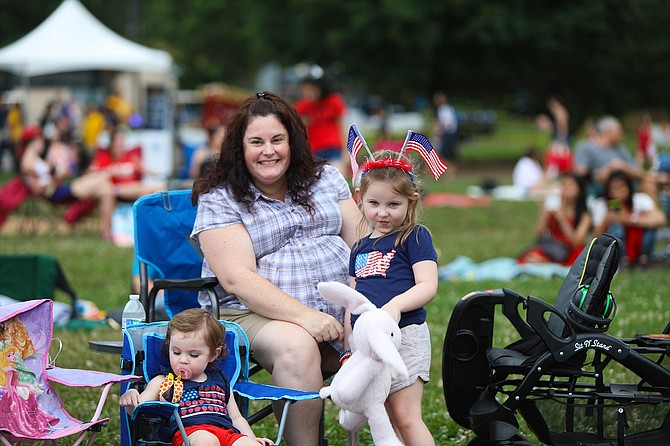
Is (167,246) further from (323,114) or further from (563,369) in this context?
(323,114)

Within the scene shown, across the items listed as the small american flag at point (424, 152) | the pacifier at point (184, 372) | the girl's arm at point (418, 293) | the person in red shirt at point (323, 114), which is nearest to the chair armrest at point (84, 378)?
the pacifier at point (184, 372)

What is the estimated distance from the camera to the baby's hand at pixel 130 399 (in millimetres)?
3775

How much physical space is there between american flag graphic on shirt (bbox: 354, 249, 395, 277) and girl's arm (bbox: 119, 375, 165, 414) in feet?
2.86

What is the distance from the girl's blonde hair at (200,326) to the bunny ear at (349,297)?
18.6 inches

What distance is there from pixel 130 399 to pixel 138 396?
3cm

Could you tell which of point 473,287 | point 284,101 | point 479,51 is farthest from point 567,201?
point 479,51

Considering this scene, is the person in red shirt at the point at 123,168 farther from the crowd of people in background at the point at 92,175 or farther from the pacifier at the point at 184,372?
the pacifier at the point at 184,372

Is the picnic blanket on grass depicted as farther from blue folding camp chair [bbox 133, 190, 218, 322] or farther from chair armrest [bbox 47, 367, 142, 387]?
chair armrest [bbox 47, 367, 142, 387]

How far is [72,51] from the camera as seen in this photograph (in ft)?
59.6

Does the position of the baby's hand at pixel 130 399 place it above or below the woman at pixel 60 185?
below

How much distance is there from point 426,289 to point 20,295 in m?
4.44

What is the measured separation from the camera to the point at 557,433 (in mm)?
4094

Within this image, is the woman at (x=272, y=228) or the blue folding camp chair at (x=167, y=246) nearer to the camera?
the woman at (x=272, y=228)

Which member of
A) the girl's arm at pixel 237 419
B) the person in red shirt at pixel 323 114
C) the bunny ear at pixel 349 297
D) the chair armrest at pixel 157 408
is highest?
the person in red shirt at pixel 323 114
